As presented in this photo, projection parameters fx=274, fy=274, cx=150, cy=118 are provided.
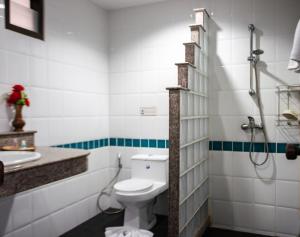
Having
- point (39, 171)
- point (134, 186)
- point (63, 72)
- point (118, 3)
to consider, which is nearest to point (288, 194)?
point (134, 186)

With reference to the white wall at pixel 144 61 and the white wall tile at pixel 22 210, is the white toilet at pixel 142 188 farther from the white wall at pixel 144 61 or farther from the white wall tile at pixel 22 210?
the white wall tile at pixel 22 210

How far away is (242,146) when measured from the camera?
2812mm

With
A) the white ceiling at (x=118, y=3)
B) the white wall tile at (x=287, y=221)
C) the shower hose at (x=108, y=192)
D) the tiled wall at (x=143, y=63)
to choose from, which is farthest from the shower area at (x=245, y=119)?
the shower hose at (x=108, y=192)

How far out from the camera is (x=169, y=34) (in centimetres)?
309

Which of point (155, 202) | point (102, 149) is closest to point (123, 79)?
point (102, 149)

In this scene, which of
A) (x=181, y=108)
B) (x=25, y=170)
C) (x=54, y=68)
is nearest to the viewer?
(x=25, y=170)

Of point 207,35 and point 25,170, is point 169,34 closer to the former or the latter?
point 207,35

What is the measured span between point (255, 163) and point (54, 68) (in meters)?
2.17

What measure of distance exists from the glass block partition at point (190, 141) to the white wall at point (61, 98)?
1.19 meters

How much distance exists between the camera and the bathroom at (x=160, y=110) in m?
2.22

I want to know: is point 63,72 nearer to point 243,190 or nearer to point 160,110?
point 160,110

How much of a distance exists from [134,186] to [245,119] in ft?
4.29

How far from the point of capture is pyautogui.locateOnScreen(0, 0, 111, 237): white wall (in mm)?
2170

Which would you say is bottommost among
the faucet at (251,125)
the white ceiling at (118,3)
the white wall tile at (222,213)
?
the white wall tile at (222,213)
